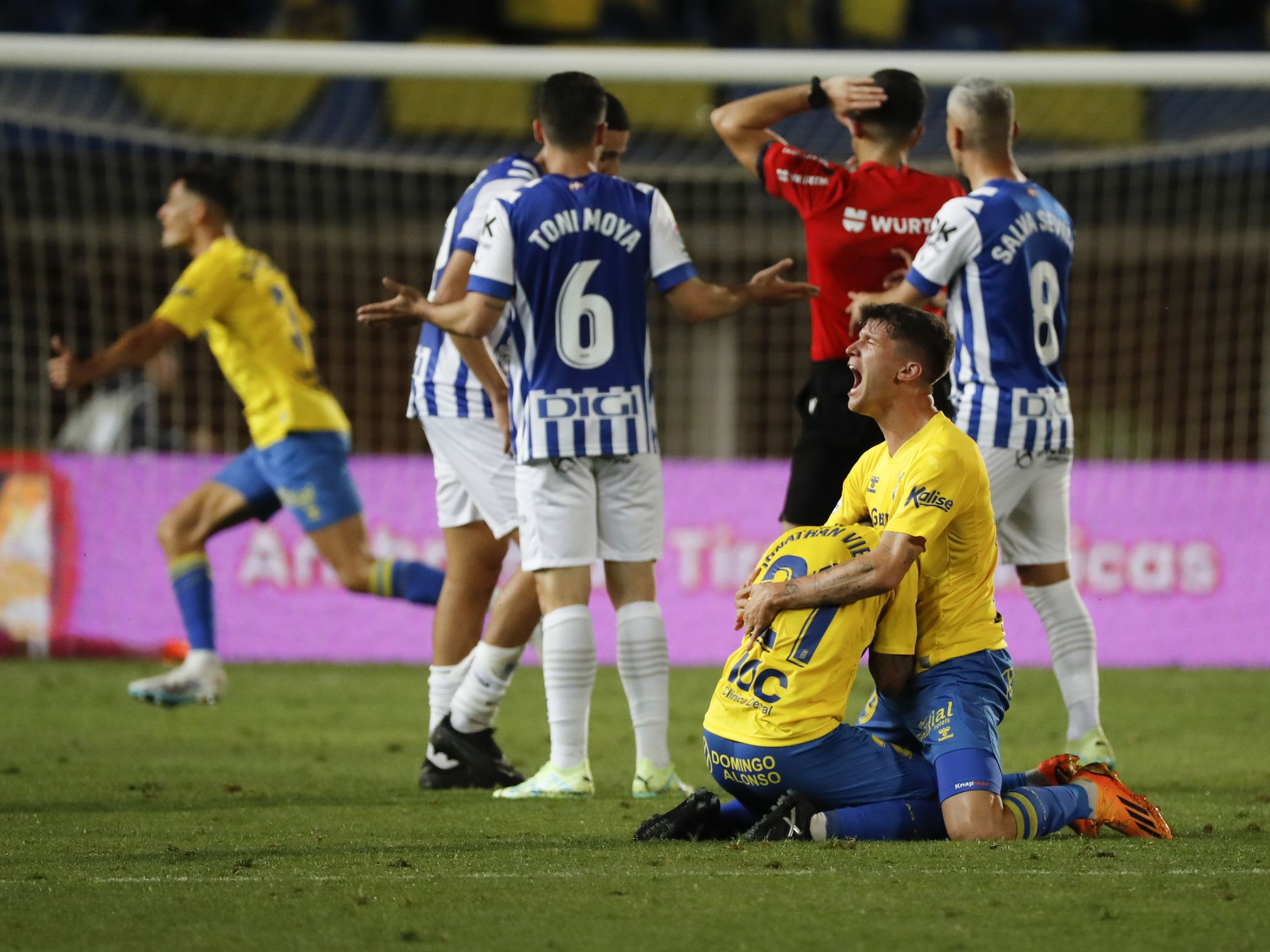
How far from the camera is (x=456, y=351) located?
566cm

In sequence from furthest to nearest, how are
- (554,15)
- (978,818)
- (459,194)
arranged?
(554,15) → (459,194) → (978,818)

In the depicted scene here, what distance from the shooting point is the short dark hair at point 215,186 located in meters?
7.29

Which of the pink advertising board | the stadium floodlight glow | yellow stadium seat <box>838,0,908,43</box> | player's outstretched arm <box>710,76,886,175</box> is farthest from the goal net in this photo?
player's outstretched arm <box>710,76,886,175</box>

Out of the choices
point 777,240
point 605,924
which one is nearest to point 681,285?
point 605,924

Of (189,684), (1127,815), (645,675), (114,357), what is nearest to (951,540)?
(1127,815)

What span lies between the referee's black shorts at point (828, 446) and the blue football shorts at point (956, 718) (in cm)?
120

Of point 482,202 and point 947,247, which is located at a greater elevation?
point 482,202

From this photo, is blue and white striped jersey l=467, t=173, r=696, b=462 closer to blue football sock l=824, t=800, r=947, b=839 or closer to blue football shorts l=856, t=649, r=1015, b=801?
blue football shorts l=856, t=649, r=1015, b=801

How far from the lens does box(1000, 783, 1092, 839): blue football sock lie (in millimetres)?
4031

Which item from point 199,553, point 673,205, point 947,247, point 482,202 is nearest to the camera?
point 947,247

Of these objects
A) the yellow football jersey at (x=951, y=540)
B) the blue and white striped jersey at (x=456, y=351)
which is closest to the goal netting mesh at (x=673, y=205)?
the blue and white striped jersey at (x=456, y=351)

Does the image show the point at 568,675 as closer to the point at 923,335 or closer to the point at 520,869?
the point at 520,869

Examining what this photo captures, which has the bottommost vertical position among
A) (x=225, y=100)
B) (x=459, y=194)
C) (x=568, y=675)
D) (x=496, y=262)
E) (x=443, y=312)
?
(x=568, y=675)

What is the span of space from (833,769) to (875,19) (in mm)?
12662
